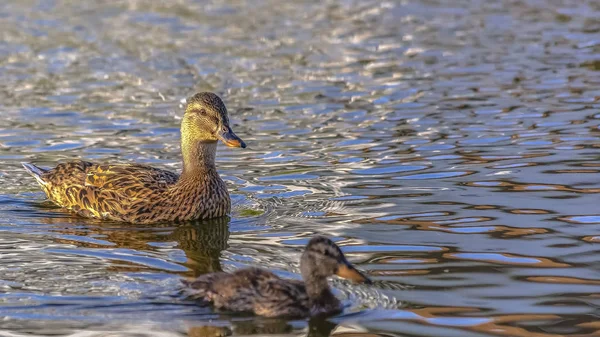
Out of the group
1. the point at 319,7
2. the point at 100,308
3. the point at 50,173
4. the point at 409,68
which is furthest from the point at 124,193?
the point at 319,7

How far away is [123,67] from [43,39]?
290 centimetres

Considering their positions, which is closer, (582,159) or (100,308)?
(100,308)

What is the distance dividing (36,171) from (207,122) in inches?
89.1

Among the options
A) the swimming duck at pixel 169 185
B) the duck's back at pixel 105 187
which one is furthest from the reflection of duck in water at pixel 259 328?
the duck's back at pixel 105 187

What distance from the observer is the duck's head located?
1230 cm

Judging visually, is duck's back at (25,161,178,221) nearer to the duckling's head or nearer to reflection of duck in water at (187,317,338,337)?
the duckling's head

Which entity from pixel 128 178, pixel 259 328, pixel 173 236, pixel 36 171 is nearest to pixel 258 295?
pixel 259 328

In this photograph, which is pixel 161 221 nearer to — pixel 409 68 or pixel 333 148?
pixel 333 148

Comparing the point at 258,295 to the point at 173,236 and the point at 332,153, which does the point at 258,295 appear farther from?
the point at 332,153

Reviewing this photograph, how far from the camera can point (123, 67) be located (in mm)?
21031

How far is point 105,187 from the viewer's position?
12.5 m

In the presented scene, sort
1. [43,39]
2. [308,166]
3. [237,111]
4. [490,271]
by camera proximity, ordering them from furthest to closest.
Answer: [43,39]
[237,111]
[308,166]
[490,271]

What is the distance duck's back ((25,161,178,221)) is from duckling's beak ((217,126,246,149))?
2.34 ft

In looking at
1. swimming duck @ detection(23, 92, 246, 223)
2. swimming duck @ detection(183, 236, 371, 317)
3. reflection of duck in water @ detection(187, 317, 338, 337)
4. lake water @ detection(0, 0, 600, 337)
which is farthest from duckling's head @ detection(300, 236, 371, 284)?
swimming duck @ detection(23, 92, 246, 223)
